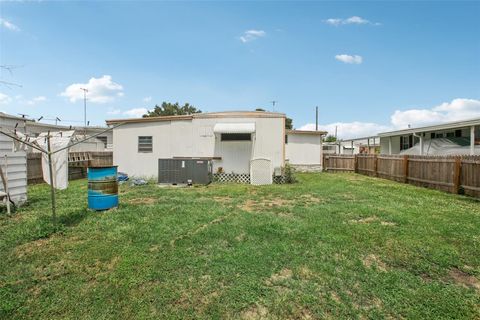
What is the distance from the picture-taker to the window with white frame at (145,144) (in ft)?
41.3

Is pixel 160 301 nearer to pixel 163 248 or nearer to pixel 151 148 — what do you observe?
pixel 163 248

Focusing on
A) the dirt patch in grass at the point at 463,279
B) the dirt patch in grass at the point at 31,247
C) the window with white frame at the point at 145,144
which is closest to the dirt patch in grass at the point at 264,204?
the dirt patch in grass at the point at 463,279

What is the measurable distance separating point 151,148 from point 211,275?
1051 centimetres

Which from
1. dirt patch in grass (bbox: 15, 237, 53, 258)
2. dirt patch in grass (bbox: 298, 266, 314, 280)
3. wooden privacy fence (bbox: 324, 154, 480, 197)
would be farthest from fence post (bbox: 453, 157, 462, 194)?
dirt patch in grass (bbox: 15, 237, 53, 258)

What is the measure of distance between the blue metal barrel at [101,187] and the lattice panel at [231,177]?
623 cm

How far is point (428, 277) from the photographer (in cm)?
316

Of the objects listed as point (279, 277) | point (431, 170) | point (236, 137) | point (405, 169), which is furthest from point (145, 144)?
point (431, 170)

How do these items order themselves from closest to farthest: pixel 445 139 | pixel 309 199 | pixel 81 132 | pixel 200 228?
pixel 200 228 < pixel 309 199 < pixel 445 139 < pixel 81 132

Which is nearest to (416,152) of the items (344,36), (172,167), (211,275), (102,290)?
(344,36)

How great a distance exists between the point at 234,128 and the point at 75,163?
914 centimetres

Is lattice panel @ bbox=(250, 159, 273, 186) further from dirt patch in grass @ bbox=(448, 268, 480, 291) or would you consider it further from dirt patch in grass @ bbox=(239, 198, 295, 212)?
dirt patch in grass @ bbox=(448, 268, 480, 291)

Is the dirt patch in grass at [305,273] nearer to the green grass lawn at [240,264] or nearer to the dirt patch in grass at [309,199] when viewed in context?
the green grass lawn at [240,264]

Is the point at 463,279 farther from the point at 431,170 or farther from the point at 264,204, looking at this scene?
the point at 431,170

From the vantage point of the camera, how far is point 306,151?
1844 centimetres
